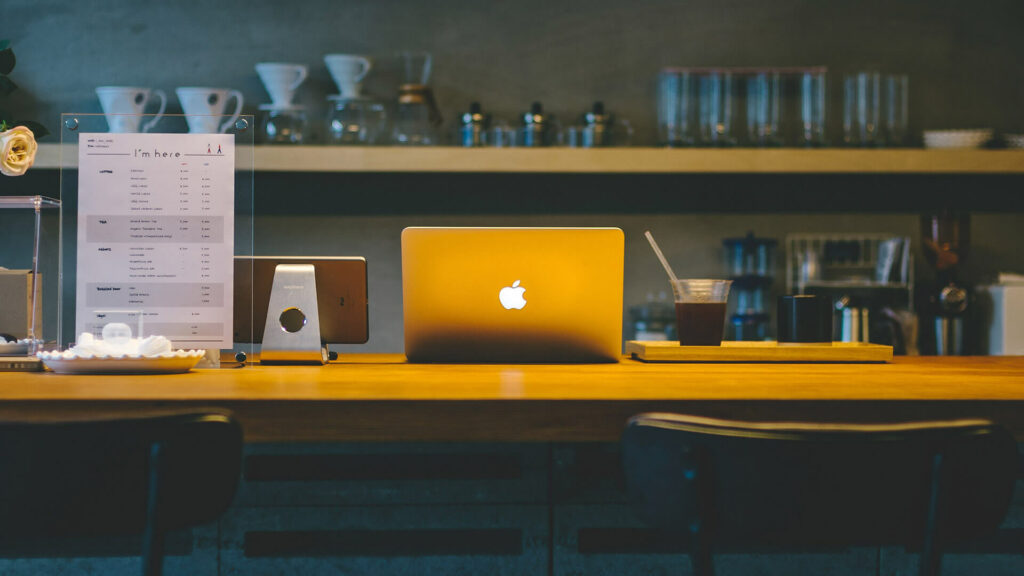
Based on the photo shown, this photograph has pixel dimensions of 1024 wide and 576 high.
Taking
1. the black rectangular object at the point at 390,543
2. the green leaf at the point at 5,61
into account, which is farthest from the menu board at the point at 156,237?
the black rectangular object at the point at 390,543

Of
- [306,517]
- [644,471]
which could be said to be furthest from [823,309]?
[306,517]

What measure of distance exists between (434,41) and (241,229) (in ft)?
5.73

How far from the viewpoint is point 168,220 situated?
5.04 ft

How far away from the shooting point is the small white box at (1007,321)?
2.84 m

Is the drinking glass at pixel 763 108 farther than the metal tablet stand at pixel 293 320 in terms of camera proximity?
Yes

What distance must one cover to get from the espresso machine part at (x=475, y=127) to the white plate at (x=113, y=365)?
1.57 m

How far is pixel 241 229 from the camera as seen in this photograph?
1.55 meters

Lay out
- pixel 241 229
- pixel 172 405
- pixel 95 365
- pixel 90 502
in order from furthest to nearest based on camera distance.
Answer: pixel 241 229, pixel 95 365, pixel 172 405, pixel 90 502

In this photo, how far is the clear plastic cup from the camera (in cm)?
167

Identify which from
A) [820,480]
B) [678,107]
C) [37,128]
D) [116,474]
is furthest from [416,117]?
[820,480]

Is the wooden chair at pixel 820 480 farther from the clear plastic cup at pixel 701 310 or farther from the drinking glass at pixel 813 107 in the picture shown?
the drinking glass at pixel 813 107

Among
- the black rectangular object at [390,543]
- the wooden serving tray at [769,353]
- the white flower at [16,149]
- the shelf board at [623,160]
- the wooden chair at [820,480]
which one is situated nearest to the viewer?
the wooden chair at [820,480]

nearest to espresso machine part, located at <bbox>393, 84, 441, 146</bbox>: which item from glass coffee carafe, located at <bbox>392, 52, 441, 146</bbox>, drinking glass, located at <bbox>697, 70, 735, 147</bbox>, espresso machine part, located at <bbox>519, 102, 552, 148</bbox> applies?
glass coffee carafe, located at <bbox>392, 52, 441, 146</bbox>

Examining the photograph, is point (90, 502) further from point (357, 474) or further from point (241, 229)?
point (241, 229)
